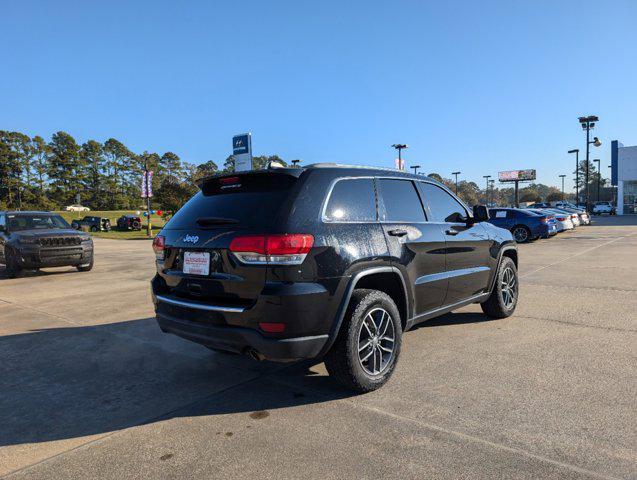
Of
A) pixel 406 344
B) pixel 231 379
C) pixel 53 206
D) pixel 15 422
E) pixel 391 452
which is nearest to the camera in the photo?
pixel 391 452

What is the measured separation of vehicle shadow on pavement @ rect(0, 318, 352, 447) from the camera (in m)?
3.13

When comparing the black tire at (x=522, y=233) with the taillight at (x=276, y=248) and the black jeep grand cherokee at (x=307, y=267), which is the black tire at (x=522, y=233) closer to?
the black jeep grand cherokee at (x=307, y=267)

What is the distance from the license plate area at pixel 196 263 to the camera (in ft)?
10.9

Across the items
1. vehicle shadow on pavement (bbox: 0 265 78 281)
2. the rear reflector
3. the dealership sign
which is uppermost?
the dealership sign

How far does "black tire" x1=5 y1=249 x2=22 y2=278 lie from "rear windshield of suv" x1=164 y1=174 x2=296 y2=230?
8493 mm

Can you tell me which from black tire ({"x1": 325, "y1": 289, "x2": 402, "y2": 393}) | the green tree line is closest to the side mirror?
black tire ({"x1": 325, "y1": 289, "x2": 402, "y2": 393})

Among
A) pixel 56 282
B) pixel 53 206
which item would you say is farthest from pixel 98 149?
pixel 56 282

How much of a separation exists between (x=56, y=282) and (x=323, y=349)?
8703 millimetres

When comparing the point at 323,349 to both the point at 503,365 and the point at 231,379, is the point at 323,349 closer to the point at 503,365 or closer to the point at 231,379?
the point at 231,379

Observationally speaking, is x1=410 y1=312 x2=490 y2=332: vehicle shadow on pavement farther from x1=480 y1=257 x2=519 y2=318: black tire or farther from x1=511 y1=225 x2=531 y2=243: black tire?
x1=511 y1=225 x2=531 y2=243: black tire

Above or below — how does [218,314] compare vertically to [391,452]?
above

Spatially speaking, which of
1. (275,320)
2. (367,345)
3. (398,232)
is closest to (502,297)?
(398,232)

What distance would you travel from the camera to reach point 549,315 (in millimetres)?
5793

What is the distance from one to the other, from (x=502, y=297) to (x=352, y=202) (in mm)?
3052
